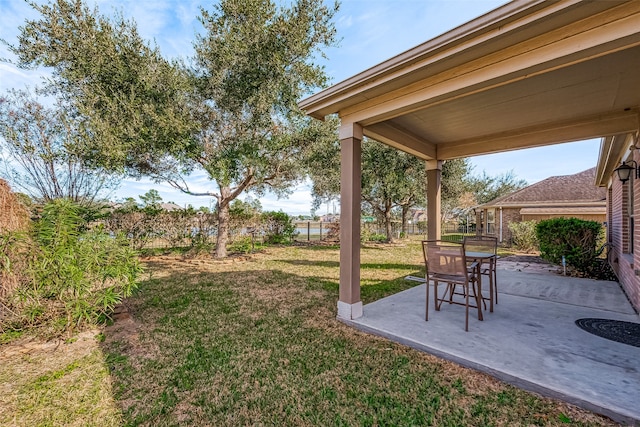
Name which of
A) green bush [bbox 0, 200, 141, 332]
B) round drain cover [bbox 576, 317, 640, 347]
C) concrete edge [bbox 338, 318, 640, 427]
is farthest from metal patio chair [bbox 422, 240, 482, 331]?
green bush [bbox 0, 200, 141, 332]

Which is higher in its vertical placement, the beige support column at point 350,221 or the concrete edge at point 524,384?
the beige support column at point 350,221

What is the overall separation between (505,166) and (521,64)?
2928cm

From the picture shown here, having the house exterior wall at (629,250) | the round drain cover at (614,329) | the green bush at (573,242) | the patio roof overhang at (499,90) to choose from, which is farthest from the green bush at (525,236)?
the round drain cover at (614,329)

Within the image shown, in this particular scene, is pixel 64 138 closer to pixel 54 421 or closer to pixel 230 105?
pixel 230 105

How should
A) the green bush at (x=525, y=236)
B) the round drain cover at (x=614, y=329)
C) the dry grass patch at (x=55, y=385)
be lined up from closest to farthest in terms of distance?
the dry grass patch at (x=55, y=385), the round drain cover at (x=614, y=329), the green bush at (x=525, y=236)

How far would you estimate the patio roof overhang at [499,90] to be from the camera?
6.54ft

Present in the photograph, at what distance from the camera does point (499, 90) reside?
3.12 m

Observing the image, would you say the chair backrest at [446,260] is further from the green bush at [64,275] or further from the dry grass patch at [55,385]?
the green bush at [64,275]

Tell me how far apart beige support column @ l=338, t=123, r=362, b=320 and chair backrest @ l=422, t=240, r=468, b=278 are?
934mm

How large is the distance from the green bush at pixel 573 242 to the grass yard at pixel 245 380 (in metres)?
6.31

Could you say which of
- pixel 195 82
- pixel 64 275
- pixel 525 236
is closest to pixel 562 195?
pixel 525 236

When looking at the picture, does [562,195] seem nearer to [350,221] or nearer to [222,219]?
[350,221]

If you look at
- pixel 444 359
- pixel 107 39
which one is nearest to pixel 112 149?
pixel 107 39

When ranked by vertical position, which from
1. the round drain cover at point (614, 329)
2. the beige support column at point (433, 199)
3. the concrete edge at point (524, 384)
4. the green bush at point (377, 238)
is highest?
the beige support column at point (433, 199)
